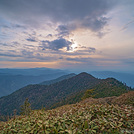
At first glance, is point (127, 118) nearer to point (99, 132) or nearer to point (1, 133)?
point (99, 132)

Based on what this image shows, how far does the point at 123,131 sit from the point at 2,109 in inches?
8522

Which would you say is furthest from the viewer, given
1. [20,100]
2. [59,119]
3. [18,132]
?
[20,100]

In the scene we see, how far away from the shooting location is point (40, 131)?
468cm

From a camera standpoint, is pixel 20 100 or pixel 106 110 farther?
pixel 20 100

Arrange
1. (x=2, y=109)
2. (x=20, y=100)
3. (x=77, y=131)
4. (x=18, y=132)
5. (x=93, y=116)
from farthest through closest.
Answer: (x=20, y=100) < (x=2, y=109) < (x=93, y=116) < (x=18, y=132) < (x=77, y=131)

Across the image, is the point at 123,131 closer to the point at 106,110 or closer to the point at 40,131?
the point at 106,110

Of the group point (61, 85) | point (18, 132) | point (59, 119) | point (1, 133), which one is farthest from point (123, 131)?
point (61, 85)

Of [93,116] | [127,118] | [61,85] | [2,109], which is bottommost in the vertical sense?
[2,109]

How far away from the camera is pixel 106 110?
641 centimetres

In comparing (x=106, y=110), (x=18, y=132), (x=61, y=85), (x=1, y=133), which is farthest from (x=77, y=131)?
(x=61, y=85)

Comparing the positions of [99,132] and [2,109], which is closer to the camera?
[99,132]

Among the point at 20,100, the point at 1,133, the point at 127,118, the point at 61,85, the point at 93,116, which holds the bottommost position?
the point at 20,100

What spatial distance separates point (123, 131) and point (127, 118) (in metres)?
1.26

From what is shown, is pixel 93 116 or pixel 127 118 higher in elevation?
pixel 127 118
